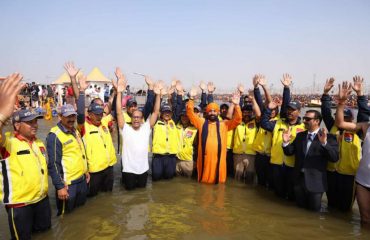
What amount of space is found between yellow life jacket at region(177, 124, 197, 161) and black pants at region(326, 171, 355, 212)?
10.9ft

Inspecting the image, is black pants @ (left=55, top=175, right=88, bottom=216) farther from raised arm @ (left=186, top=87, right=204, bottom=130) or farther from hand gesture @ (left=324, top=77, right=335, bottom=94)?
hand gesture @ (left=324, top=77, right=335, bottom=94)

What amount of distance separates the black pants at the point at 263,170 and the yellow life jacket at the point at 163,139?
6.64 feet

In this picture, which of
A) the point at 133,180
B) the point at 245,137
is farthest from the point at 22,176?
the point at 245,137

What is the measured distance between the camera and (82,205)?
5.85 meters

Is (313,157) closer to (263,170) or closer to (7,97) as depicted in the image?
(263,170)

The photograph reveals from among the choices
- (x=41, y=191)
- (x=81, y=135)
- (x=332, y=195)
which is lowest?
(x=332, y=195)

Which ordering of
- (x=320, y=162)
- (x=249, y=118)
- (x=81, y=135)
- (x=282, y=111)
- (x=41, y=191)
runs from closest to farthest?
(x=41, y=191) → (x=320, y=162) → (x=81, y=135) → (x=282, y=111) → (x=249, y=118)

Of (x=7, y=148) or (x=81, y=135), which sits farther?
(x=81, y=135)

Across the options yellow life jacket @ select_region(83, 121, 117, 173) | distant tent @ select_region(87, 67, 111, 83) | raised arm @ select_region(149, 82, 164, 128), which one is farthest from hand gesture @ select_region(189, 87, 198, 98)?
distant tent @ select_region(87, 67, 111, 83)

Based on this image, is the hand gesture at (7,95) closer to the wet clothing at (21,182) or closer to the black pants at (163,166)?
the wet clothing at (21,182)

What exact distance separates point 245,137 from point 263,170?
881 mm

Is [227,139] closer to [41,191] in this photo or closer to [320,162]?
[320,162]

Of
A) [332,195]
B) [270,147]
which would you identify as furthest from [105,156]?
[332,195]

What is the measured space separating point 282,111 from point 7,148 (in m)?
5.04
